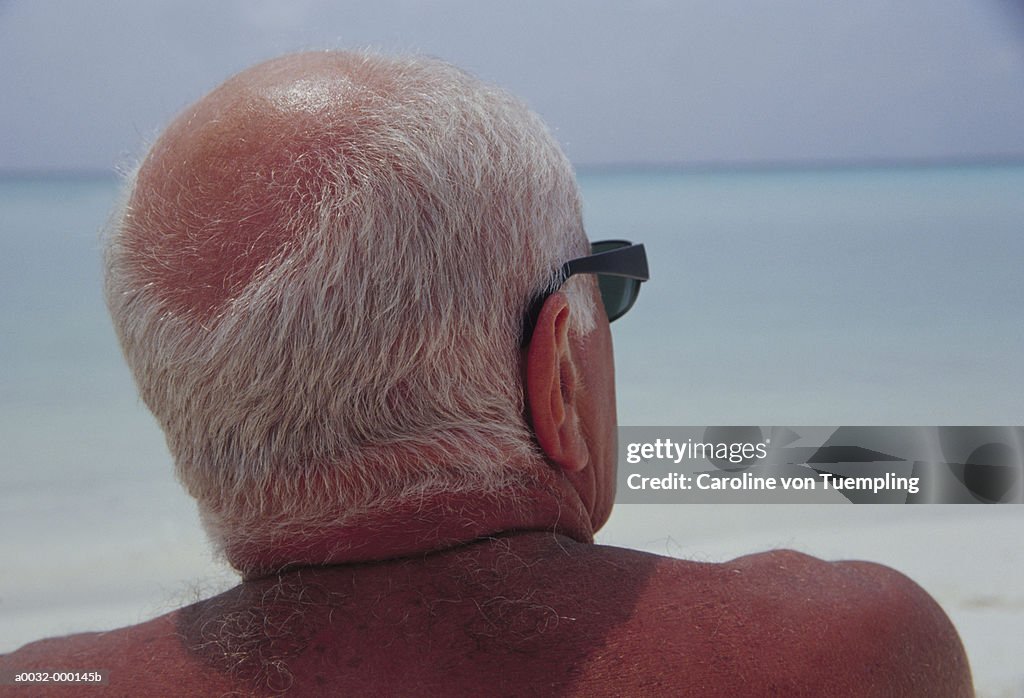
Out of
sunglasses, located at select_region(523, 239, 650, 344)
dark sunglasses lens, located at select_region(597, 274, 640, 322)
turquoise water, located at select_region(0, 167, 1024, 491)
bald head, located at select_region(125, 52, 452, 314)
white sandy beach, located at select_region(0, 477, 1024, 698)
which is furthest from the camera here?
turquoise water, located at select_region(0, 167, 1024, 491)

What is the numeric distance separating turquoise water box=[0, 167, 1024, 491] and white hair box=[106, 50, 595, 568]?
38 centimetres

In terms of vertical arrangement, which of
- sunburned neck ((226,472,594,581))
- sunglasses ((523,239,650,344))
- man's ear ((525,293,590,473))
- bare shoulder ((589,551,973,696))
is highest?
sunglasses ((523,239,650,344))

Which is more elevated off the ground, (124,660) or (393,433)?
(393,433)

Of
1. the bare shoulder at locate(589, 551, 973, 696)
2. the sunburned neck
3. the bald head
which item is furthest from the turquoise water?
the bare shoulder at locate(589, 551, 973, 696)

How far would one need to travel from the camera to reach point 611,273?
1.25m

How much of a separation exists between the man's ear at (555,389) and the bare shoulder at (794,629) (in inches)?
5.8

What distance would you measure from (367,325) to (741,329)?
7428mm

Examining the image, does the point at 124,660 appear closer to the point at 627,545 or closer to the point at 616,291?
the point at 616,291

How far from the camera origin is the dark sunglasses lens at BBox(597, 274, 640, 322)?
1.39 meters

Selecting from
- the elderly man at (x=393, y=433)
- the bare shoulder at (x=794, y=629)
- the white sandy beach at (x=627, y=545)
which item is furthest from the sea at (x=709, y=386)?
the bare shoulder at (x=794, y=629)

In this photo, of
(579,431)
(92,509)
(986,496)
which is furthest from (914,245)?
(579,431)

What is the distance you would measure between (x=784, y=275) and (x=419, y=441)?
10.1 metres

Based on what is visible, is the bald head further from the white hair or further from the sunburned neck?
the sunburned neck

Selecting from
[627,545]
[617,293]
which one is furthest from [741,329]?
[617,293]
